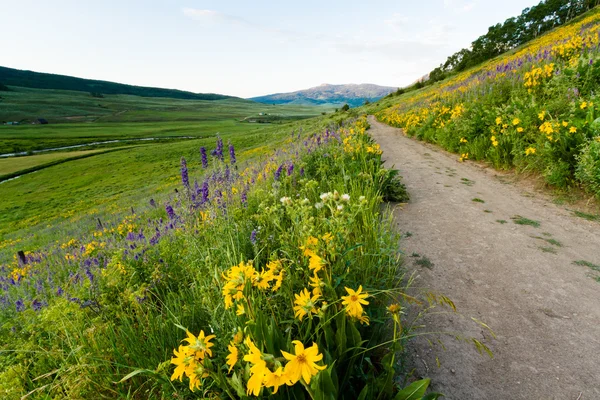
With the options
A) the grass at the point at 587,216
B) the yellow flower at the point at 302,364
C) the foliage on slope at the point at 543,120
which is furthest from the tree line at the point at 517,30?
the yellow flower at the point at 302,364

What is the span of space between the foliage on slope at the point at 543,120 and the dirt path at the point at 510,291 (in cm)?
94

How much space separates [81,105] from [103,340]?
184 m

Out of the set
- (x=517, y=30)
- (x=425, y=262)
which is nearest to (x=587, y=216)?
(x=425, y=262)

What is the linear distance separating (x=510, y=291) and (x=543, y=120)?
547 centimetres

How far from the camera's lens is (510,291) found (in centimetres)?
301

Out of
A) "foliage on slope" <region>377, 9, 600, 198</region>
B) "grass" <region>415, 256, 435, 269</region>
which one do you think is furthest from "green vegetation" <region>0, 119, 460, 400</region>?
"foliage on slope" <region>377, 9, 600, 198</region>

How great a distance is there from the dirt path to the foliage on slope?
0.94m

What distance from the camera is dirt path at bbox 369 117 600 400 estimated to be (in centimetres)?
212

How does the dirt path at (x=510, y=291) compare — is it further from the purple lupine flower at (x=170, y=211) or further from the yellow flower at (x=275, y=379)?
the purple lupine flower at (x=170, y=211)

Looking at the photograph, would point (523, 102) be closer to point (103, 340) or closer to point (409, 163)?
point (409, 163)

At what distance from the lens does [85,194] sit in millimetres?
30125

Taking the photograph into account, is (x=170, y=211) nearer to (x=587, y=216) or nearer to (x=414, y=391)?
(x=414, y=391)

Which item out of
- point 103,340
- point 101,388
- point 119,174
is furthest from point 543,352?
point 119,174

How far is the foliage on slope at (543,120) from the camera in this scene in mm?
5184
